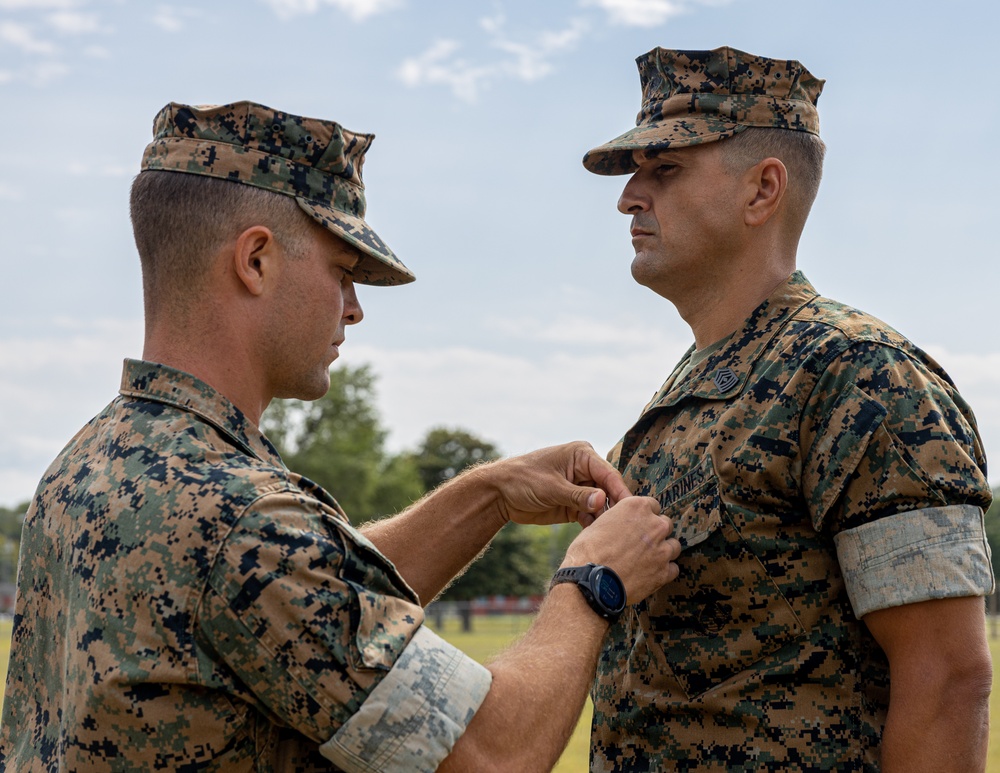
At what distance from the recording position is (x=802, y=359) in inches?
147

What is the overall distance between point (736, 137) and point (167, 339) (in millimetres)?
2231

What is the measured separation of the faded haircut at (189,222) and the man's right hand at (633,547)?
1326 millimetres

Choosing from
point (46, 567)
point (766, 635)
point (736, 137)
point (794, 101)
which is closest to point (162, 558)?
point (46, 567)

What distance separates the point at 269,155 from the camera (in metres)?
3.39

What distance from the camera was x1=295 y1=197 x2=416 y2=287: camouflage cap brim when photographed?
3.39 meters

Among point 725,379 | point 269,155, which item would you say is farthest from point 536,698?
point 269,155

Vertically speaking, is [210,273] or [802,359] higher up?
[210,273]

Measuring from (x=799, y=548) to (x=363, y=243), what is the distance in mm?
1698

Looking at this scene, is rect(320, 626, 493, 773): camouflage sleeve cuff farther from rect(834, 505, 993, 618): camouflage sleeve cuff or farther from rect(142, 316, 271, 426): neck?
rect(834, 505, 993, 618): camouflage sleeve cuff

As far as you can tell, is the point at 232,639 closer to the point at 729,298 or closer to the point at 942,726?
the point at 942,726

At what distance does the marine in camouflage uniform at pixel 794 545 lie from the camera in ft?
11.2

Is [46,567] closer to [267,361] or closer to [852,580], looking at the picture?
[267,361]

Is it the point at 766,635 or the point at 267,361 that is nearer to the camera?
the point at 267,361

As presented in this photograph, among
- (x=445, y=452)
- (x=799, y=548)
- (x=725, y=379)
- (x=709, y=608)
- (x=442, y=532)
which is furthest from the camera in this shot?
(x=445, y=452)
